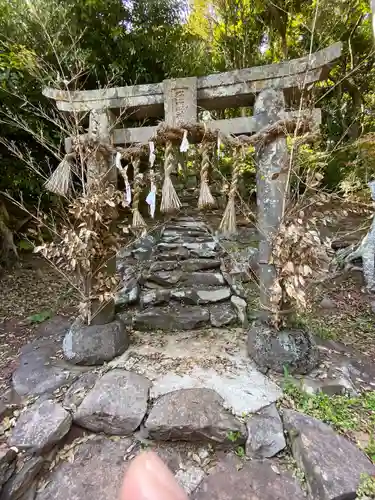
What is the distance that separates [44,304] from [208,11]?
25.0ft

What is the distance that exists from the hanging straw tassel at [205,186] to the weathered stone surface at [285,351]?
132 cm

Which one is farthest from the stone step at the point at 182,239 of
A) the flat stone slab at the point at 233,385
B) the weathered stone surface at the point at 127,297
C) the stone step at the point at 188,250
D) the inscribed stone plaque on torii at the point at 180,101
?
the flat stone slab at the point at 233,385

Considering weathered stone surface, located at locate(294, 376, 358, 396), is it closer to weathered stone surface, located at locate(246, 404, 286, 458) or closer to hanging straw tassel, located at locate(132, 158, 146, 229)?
weathered stone surface, located at locate(246, 404, 286, 458)

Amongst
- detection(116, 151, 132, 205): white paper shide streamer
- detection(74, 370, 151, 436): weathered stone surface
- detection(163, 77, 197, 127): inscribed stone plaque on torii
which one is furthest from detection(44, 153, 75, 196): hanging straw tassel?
detection(74, 370, 151, 436): weathered stone surface

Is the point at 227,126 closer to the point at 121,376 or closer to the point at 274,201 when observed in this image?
the point at 274,201

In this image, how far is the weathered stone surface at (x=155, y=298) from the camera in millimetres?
3562

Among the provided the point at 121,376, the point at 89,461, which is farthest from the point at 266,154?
the point at 89,461

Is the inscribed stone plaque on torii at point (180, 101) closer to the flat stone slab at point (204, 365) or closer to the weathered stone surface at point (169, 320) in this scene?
the weathered stone surface at point (169, 320)

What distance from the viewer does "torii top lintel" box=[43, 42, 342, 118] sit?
2.53 metres

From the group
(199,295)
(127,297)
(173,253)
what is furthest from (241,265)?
(127,297)

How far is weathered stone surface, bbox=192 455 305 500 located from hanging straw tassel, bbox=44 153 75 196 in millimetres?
2558

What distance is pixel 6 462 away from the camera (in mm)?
1731

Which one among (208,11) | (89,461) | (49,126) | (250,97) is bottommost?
(89,461)

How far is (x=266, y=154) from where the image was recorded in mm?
2664
